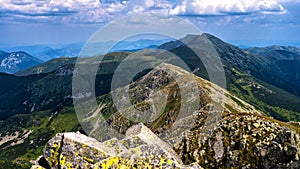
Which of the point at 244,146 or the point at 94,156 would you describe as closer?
the point at 94,156

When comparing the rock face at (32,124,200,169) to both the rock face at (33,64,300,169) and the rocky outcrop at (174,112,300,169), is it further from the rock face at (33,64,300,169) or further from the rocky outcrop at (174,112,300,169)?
the rocky outcrop at (174,112,300,169)

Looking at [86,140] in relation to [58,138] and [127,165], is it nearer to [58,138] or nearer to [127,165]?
[58,138]

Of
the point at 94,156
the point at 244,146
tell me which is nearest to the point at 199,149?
the point at 244,146

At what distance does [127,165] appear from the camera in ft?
58.8

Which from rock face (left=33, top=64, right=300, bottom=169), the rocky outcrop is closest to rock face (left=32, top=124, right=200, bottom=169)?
rock face (left=33, top=64, right=300, bottom=169)

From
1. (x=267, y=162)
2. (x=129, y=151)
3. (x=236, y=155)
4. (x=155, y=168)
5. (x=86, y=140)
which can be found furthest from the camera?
(x=236, y=155)

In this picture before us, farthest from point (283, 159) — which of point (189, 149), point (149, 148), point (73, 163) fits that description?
point (73, 163)

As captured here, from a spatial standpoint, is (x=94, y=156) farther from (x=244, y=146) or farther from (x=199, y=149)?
(x=244, y=146)

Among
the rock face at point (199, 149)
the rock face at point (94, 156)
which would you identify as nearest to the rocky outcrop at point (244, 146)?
the rock face at point (199, 149)

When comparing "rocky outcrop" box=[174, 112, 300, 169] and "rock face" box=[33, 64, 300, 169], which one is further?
"rocky outcrop" box=[174, 112, 300, 169]

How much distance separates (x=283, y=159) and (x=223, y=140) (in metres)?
12.7

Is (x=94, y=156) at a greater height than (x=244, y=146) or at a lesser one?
greater

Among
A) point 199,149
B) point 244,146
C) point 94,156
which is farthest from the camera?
point 244,146

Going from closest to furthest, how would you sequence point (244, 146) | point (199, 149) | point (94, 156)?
point (94, 156) < point (199, 149) < point (244, 146)
